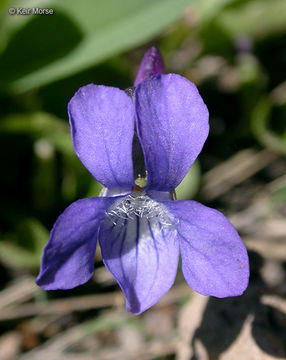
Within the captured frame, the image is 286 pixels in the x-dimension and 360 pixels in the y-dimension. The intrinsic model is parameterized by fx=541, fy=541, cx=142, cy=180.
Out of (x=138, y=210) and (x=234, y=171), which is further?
(x=234, y=171)

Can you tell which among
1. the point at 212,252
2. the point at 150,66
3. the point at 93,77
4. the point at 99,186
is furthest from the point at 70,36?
the point at 212,252

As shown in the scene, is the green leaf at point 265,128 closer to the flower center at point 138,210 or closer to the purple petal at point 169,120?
the flower center at point 138,210

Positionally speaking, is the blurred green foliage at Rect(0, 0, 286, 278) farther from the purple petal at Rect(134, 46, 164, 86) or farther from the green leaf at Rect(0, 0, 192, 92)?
the purple petal at Rect(134, 46, 164, 86)

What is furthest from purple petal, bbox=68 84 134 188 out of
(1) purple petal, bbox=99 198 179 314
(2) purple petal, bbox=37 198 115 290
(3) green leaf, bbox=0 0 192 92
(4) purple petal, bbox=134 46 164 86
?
(3) green leaf, bbox=0 0 192 92

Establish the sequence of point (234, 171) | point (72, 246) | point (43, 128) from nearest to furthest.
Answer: point (72, 246), point (43, 128), point (234, 171)

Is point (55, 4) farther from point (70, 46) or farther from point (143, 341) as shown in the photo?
point (143, 341)

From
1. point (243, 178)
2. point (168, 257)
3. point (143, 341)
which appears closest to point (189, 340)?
point (143, 341)

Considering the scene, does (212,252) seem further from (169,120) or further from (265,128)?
(265,128)
